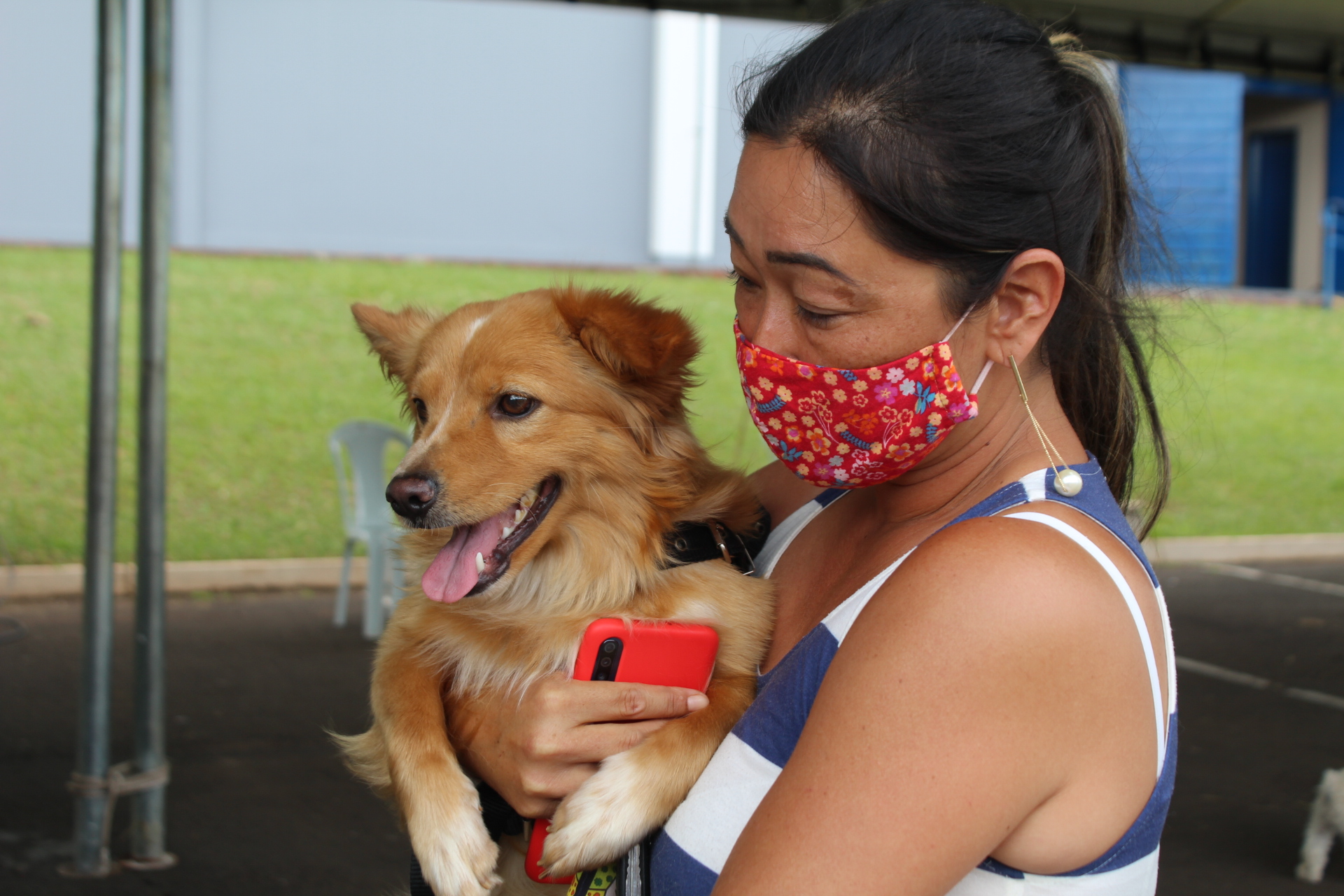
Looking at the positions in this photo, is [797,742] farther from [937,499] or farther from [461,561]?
[461,561]

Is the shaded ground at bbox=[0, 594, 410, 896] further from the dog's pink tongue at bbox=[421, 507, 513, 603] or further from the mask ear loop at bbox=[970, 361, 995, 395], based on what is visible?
the mask ear loop at bbox=[970, 361, 995, 395]

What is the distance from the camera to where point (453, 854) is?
193 centimetres

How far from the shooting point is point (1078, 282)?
5.09 feet

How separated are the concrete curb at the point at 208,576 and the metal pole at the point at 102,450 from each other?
165 inches

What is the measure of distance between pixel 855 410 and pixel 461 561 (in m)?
0.95

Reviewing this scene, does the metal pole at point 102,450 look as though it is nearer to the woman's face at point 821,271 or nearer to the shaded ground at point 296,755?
the shaded ground at point 296,755

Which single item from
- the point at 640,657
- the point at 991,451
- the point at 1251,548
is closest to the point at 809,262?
the point at 991,451

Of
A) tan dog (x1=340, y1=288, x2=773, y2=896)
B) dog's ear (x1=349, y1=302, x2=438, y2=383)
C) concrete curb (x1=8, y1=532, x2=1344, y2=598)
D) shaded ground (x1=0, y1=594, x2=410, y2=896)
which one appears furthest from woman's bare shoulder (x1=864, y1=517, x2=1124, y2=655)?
concrete curb (x1=8, y1=532, x2=1344, y2=598)

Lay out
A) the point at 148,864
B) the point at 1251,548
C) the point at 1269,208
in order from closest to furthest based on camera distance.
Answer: the point at 148,864 < the point at 1251,548 < the point at 1269,208

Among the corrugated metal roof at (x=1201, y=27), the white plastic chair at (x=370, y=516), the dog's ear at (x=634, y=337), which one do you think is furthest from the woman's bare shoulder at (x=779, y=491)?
the white plastic chair at (x=370, y=516)

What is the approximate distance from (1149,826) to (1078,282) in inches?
27.7

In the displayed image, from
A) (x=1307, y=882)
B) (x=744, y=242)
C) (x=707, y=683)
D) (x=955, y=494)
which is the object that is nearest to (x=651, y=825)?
(x=707, y=683)

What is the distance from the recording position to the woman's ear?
1465 mm

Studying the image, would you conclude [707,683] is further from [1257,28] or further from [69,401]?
[69,401]
